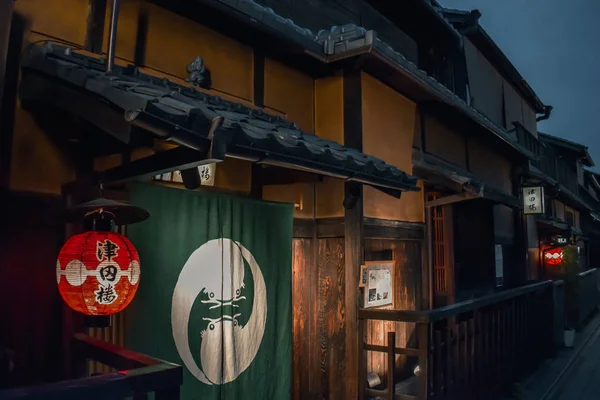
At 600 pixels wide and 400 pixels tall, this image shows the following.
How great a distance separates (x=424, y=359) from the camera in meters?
6.80

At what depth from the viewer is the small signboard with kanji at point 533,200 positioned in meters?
15.7

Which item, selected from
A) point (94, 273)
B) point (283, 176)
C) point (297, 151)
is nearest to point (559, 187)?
point (283, 176)

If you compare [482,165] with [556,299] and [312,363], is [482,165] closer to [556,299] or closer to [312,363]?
[556,299]

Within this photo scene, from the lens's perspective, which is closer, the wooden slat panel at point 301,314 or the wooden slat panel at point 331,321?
the wooden slat panel at point 331,321

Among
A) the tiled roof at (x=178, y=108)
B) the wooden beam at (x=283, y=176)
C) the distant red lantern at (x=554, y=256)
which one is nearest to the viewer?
the tiled roof at (x=178, y=108)

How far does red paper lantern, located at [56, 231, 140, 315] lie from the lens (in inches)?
151

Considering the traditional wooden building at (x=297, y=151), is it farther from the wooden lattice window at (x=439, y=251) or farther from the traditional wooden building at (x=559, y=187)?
the traditional wooden building at (x=559, y=187)

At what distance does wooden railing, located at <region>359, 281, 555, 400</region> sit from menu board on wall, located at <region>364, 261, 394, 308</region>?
29.4 inches

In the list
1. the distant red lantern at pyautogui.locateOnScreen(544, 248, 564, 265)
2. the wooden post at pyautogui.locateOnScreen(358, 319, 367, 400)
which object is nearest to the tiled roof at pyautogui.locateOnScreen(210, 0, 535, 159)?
the wooden post at pyautogui.locateOnScreen(358, 319, 367, 400)

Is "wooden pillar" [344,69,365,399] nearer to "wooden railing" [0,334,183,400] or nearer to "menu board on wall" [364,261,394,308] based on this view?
"menu board on wall" [364,261,394,308]

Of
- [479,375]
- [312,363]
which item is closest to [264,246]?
[312,363]

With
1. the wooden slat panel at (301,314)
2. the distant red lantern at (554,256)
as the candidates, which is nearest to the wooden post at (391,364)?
the wooden slat panel at (301,314)

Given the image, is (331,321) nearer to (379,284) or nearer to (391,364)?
(391,364)

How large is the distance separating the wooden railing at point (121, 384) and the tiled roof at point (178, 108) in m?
1.69
